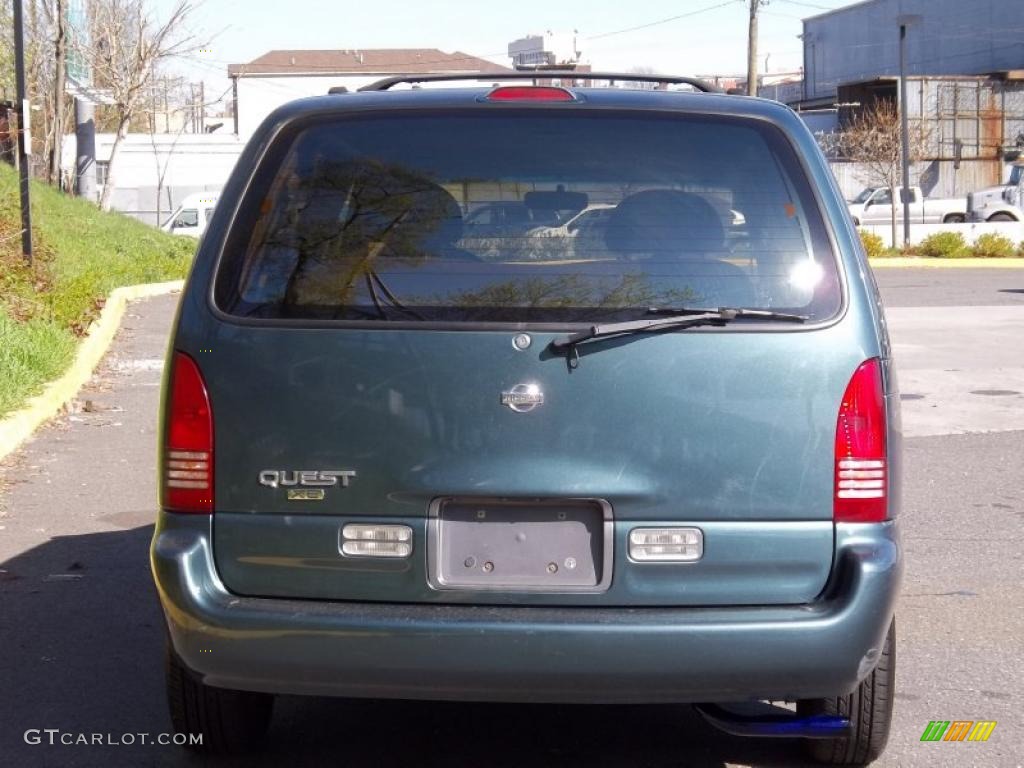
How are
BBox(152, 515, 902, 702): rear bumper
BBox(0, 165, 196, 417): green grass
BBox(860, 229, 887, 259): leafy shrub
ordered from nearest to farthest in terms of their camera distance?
BBox(152, 515, 902, 702): rear bumper < BBox(0, 165, 196, 417): green grass < BBox(860, 229, 887, 259): leafy shrub

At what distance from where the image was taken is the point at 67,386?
11.3 meters

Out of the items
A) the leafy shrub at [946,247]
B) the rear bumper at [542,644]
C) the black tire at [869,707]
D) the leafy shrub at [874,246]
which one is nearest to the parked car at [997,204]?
the leafy shrub at [946,247]

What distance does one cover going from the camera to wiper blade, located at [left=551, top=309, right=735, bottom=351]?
345cm

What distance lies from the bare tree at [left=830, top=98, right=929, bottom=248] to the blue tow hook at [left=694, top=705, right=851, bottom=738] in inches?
1451

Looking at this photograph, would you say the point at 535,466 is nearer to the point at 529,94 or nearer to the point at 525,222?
the point at 525,222

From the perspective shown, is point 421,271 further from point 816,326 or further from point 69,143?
point 69,143

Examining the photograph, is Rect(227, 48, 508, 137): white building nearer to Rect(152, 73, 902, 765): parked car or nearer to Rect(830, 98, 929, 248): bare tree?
Rect(830, 98, 929, 248): bare tree

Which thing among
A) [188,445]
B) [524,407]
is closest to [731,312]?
[524,407]

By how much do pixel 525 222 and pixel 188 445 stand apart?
100cm

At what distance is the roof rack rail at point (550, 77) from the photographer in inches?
165

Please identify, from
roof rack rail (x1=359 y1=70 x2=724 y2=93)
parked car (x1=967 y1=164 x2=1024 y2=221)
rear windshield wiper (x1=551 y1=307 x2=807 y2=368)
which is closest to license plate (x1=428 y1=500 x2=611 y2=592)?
rear windshield wiper (x1=551 y1=307 x2=807 y2=368)

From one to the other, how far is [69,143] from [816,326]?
35.9m

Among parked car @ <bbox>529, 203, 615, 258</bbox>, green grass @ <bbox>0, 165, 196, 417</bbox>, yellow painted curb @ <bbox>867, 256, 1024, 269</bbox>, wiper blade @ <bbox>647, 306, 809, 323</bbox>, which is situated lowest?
yellow painted curb @ <bbox>867, 256, 1024, 269</bbox>

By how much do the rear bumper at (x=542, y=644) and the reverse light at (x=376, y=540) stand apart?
0.13m
